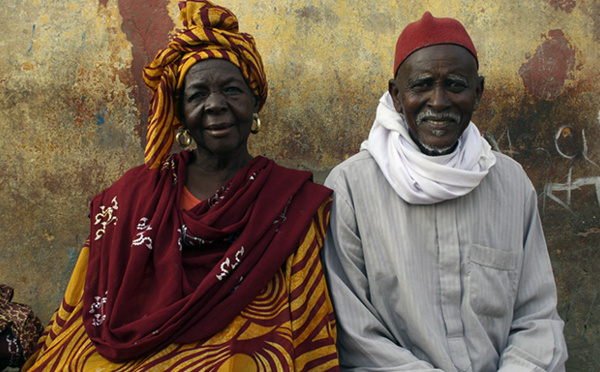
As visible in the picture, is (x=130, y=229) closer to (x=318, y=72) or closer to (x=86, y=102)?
(x=86, y=102)

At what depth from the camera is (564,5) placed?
3135mm

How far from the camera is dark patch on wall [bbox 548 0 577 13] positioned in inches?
123

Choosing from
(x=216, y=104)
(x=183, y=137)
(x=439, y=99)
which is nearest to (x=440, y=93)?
(x=439, y=99)

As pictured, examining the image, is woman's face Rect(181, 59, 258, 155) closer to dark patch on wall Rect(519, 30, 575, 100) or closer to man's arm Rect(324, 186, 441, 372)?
man's arm Rect(324, 186, 441, 372)

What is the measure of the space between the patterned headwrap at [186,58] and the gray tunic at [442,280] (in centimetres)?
80

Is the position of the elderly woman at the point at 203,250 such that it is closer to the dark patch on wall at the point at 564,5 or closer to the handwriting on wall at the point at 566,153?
the handwriting on wall at the point at 566,153

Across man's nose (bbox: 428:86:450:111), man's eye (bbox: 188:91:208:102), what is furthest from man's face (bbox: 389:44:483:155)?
man's eye (bbox: 188:91:208:102)

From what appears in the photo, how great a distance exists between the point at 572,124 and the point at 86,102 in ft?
9.53

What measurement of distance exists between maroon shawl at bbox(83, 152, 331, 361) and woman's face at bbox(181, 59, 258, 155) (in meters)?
0.18

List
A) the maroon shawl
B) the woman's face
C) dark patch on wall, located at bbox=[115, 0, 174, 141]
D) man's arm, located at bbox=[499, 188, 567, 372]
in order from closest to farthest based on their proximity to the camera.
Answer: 1. the maroon shawl
2. man's arm, located at bbox=[499, 188, 567, 372]
3. the woman's face
4. dark patch on wall, located at bbox=[115, 0, 174, 141]

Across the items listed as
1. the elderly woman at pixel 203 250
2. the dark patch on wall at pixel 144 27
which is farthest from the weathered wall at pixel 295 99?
the elderly woman at pixel 203 250

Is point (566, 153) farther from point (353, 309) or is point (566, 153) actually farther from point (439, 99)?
point (353, 309)

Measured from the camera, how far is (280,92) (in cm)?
321

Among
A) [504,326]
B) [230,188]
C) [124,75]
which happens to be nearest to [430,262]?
[504,326]
